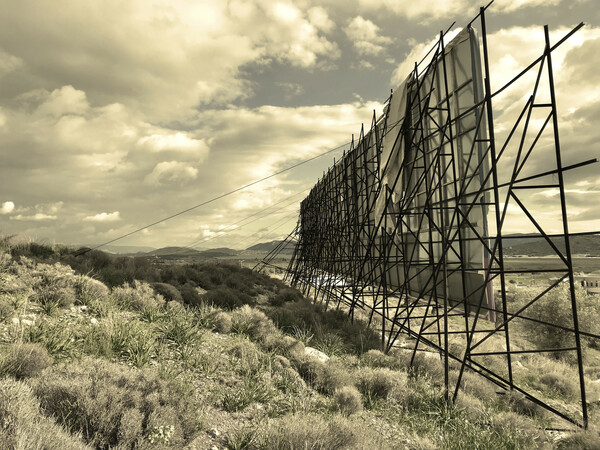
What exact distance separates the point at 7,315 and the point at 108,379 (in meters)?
4.20

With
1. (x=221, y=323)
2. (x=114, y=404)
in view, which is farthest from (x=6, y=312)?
(x=114, y=404)

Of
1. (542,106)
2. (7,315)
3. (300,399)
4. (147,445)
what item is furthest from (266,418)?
(542,106)

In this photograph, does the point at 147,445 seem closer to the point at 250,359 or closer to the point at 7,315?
A: the point at 250,359

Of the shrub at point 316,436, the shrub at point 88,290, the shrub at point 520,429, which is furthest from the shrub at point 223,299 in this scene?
the shrub at point 520,429

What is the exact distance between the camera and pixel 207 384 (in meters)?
6.14

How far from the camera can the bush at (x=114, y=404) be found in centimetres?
408

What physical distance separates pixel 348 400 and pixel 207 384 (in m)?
2.31

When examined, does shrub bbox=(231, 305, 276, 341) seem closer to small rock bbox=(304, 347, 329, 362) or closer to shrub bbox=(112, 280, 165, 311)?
small rock bbox=(304, 347, 329, 362)

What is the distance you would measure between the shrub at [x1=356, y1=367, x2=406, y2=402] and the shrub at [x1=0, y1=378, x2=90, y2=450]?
4741 millimetres

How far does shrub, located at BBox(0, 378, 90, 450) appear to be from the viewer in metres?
3.21

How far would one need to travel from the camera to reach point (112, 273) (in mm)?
12570

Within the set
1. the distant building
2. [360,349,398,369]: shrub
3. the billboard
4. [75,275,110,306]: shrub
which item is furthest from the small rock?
the distant building

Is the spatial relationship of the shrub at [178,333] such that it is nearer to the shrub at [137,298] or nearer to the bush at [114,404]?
the shrub at [137,298]

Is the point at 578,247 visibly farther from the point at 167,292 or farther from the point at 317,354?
the point at 167,292
